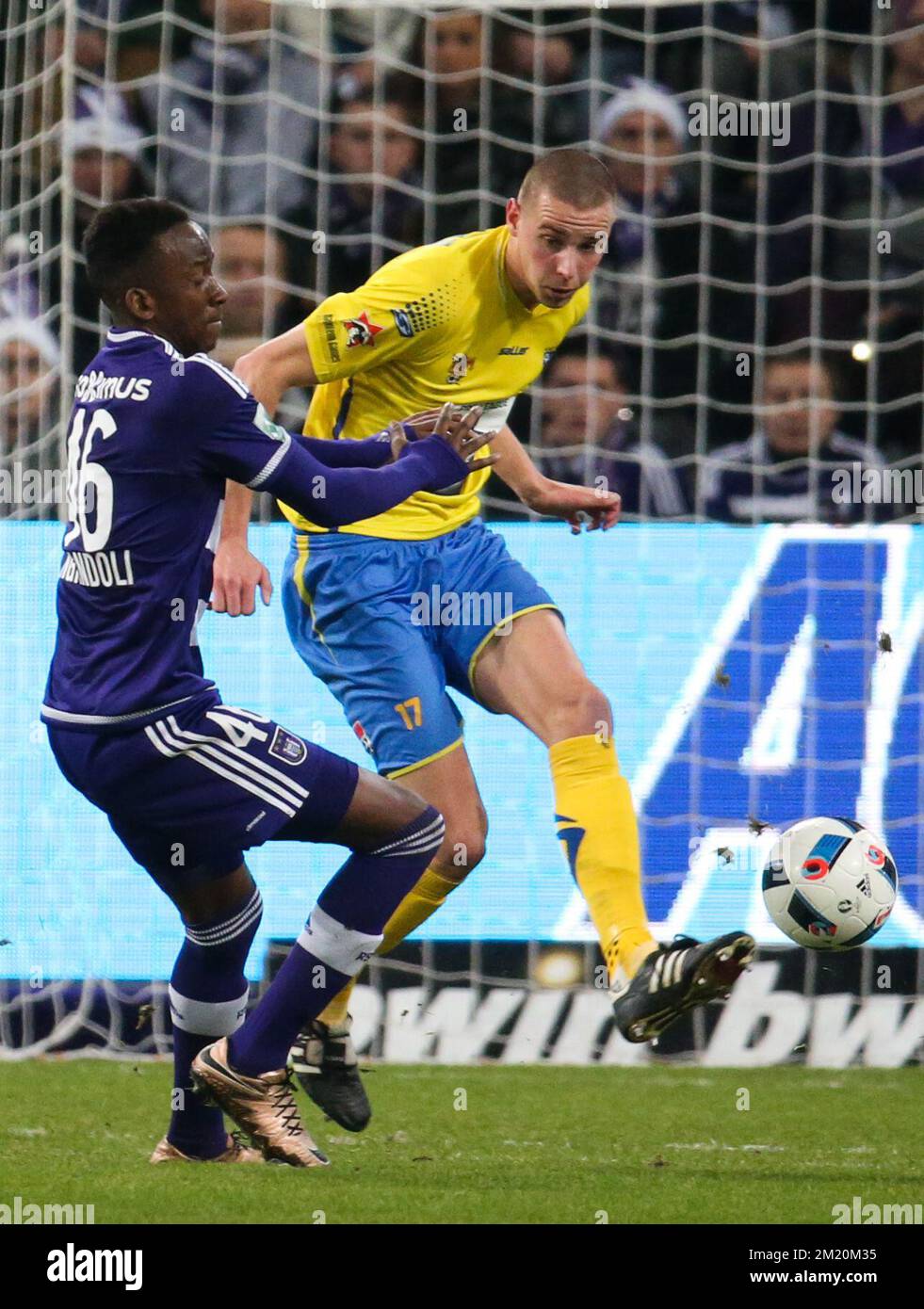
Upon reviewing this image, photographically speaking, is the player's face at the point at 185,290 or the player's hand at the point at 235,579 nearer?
the player's face at the point at 185,290

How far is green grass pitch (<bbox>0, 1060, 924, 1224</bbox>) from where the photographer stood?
3.74 metres

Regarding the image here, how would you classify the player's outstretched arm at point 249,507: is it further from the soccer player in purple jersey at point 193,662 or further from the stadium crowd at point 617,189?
the stadium crowd at point 617,189

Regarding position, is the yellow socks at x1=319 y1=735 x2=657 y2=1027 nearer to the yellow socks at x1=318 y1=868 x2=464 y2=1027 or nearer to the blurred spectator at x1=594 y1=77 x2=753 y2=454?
the yellow socks at x1=318 y1=868 x2=464 y2=1027

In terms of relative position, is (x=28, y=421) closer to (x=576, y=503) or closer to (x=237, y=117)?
(x=237, y=117)

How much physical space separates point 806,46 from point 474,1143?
4.55 metres

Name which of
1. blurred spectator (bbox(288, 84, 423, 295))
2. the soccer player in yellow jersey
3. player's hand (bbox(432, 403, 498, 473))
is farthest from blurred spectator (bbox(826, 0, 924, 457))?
player's hand (bbox(432, 403, 498, 473))

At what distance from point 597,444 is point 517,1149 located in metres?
2.95

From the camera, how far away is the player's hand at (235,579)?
4.30 metres

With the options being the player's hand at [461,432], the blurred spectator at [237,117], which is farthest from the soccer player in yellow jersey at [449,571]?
the blurred spectator at [237,117]

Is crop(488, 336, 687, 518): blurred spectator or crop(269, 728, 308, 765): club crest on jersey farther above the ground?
crop(488, 336, 687, 518): blurred spectator

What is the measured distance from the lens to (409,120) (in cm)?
739

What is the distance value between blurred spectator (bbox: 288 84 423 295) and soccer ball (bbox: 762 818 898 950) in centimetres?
318

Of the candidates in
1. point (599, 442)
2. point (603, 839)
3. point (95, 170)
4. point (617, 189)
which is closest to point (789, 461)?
point (599, 442)

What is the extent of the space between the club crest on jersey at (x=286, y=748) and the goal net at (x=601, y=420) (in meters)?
2.49
